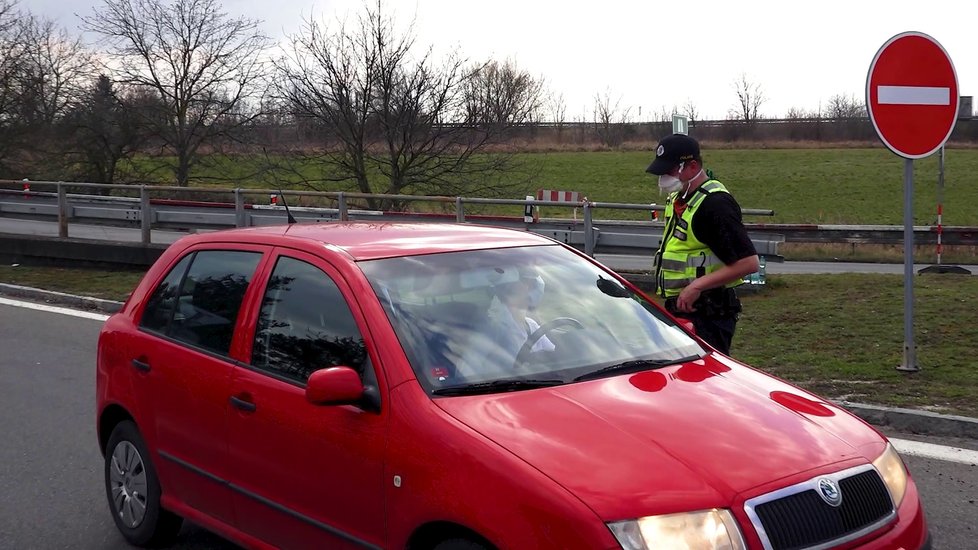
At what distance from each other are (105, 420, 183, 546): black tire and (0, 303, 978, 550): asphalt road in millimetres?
123

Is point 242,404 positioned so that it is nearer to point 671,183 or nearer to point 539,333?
point 539,333

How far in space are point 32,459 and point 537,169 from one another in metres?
21.2

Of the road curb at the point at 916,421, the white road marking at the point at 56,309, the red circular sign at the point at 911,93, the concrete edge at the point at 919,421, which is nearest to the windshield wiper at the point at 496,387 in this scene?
the road curb at the point at 916,421

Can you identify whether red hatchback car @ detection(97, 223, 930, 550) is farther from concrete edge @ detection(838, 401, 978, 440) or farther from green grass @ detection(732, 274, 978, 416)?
green grass @ detection(732, 274, 978, 416)

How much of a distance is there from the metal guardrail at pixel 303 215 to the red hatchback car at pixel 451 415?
7.19m

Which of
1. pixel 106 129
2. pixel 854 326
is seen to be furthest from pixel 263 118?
pixel 854 326

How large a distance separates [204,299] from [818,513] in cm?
284

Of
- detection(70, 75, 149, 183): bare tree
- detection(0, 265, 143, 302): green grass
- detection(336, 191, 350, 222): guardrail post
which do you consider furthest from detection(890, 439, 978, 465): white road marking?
detection(70, 75, 149, 183): bare tree

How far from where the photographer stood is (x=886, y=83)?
7562mm

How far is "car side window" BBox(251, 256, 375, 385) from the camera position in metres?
3.58

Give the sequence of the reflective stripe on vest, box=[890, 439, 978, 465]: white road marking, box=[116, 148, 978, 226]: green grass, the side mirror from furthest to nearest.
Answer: box=[116, 148, 978, 226]: green grass
box=[890, 439, 978, 465]: white road marking
the reflective stripe on vest
the side mirror

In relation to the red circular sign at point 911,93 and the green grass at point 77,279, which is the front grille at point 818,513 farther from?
the green grass at point 77,279

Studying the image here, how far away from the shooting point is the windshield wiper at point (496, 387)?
3.26 meters

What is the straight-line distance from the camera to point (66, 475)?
5.98m
